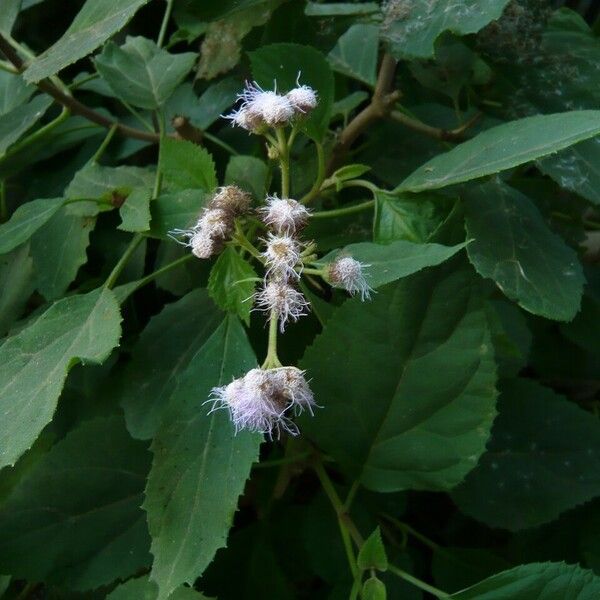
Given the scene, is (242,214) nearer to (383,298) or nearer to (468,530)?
(383,298)

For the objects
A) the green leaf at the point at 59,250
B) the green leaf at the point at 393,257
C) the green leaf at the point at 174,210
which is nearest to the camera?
the green leaf at the point at 393,257

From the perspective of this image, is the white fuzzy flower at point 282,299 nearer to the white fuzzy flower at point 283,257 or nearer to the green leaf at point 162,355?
the white fuzzy flower at point 283,257

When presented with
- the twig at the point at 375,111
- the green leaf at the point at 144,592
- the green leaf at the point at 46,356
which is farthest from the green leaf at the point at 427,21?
the green leaf at the point at 144,592

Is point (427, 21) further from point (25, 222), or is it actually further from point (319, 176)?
point (25, 222)

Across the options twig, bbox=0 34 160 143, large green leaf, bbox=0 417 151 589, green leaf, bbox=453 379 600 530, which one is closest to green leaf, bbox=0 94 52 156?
twig, bbox=0 34 160 143

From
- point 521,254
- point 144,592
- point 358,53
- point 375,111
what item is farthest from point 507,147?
point 144,592

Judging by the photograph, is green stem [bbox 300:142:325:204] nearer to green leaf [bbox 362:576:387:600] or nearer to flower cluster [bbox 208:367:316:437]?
flower cluster [bbox 208:367:316:437]

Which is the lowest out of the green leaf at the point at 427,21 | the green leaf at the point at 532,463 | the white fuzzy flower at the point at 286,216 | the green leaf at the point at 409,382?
the green leaf at the point at 532,463

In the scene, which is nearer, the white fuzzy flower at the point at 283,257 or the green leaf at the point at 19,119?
the white fuzzy flower at the point at 283,257
